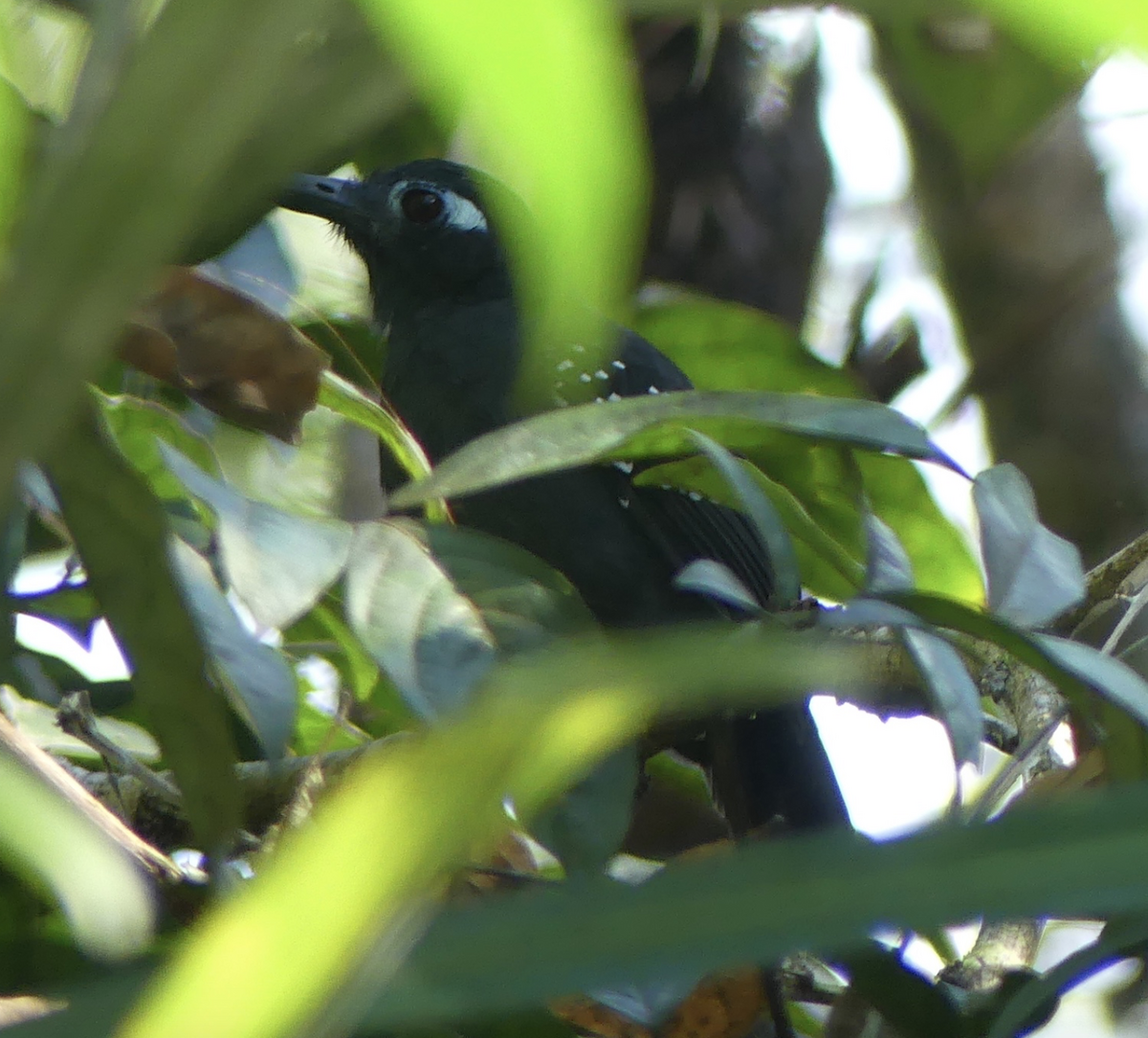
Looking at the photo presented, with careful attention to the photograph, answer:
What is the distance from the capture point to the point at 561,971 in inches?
19.5

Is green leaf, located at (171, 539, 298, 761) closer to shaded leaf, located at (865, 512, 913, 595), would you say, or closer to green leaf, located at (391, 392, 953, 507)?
green leaf, located at (391, 392, 953, 507)

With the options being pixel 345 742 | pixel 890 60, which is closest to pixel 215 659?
pixel 345 742

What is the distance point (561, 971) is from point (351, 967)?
0.26 feet

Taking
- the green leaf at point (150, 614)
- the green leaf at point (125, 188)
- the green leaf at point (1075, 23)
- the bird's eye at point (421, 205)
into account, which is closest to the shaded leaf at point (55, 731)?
the green leaf at point (150, 614)

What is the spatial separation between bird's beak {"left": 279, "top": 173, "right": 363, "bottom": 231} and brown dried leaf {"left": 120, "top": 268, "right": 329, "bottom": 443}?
5.64 ft

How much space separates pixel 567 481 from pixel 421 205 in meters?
0.82

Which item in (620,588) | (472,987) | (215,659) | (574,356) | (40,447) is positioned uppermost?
(40,447)

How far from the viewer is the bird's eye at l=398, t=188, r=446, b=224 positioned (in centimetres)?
316

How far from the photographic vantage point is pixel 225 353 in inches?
53.6

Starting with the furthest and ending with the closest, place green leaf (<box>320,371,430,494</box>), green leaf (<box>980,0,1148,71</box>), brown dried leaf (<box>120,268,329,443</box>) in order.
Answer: green leaf (<box>320,371,430,494</box>) < brown dried leaf (<box>120,268,329,443</box>) < green leaf (<box>980,0,1148,71</box>)

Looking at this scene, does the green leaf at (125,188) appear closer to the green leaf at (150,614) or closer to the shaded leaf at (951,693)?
the green leaf at (150,614)

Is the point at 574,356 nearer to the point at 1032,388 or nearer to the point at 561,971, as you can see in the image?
the point at 1032,388

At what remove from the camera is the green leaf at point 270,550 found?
107 cm

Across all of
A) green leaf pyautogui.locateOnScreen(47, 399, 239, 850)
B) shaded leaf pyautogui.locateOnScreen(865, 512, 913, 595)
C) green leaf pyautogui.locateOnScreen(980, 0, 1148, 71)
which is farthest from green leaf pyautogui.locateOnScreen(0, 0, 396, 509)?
shaded leaf pyautogui.locateOnScreen(865, 512, 913, 595)
